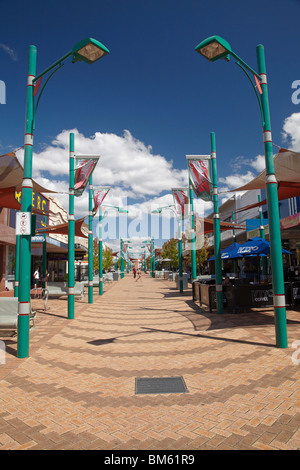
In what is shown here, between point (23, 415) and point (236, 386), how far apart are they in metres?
3.02

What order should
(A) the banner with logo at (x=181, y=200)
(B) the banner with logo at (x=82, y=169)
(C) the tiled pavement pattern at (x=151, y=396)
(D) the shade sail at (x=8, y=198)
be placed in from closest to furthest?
(C) the tiled pavement pattern at (x=151, y=396), (D) the shade sail at (x=8, y=198), (B) the banner with logo at (x=82, y=169), (A) the banner with logo at (x=181, y=200)

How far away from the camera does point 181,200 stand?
18.4 m

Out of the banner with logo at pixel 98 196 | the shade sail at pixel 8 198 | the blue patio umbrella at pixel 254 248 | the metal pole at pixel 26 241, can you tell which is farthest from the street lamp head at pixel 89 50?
the banner with logo at pixel 98 196

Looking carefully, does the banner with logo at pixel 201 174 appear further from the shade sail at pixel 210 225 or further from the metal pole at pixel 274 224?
the shade sail at pixel 210 225

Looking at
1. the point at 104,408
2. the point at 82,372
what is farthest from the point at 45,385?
the point at 104,408

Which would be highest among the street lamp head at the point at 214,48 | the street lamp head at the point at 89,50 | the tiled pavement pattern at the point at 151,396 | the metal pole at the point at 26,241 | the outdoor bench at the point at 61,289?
the street lamp head at the point at 214,48

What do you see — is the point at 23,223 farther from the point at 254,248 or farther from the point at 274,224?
the point at 254,248

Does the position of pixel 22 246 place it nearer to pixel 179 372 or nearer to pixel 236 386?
pixel 179 372

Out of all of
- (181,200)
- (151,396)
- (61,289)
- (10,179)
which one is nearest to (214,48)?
(10,179)

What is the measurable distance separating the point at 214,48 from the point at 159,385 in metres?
6.77

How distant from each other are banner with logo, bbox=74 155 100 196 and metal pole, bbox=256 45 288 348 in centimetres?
640

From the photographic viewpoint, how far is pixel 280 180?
877 cm

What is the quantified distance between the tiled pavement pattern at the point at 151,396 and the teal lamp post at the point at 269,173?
741 mm

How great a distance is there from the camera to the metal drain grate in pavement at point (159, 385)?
4.63m
